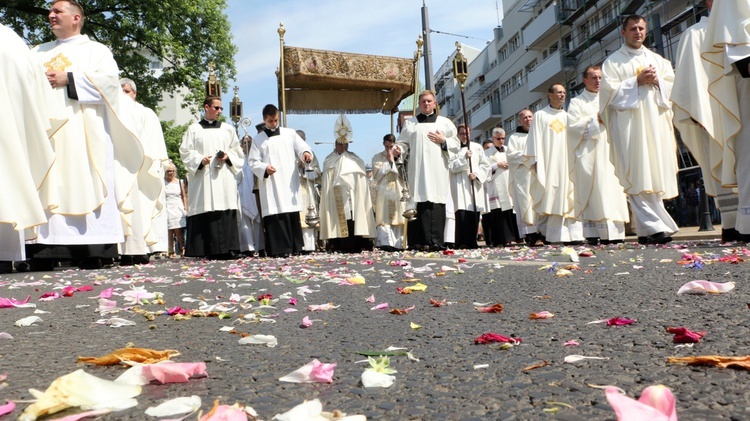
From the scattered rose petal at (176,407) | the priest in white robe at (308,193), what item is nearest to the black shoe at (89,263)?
the priest in white robe at (308,193)

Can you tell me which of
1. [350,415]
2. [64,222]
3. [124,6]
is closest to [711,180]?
[64,222]

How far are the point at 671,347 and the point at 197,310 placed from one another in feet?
7.28

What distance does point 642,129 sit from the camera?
8.90 metres

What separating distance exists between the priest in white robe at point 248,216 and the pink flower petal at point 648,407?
10.8 meters

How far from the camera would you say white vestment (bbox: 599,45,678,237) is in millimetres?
8672

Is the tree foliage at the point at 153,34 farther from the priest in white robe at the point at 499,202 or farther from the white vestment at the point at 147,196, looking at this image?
the white vestment at the point at 147,196

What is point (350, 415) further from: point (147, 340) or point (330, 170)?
point (330, 170)

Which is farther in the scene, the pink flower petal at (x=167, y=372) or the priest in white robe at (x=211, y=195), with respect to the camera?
the priest in white robe at (x=211, y=195)

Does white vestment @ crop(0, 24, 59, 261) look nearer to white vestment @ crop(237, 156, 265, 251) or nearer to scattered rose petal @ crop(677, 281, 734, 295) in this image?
scattered rose petal @ crop(677, 281, 734, 295)

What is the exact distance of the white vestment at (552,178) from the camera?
1163 cm

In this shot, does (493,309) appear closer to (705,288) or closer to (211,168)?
(705,288)

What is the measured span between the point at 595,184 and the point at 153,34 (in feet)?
52.4

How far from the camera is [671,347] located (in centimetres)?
226

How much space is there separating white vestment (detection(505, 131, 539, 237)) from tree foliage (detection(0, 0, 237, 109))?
11.6m
